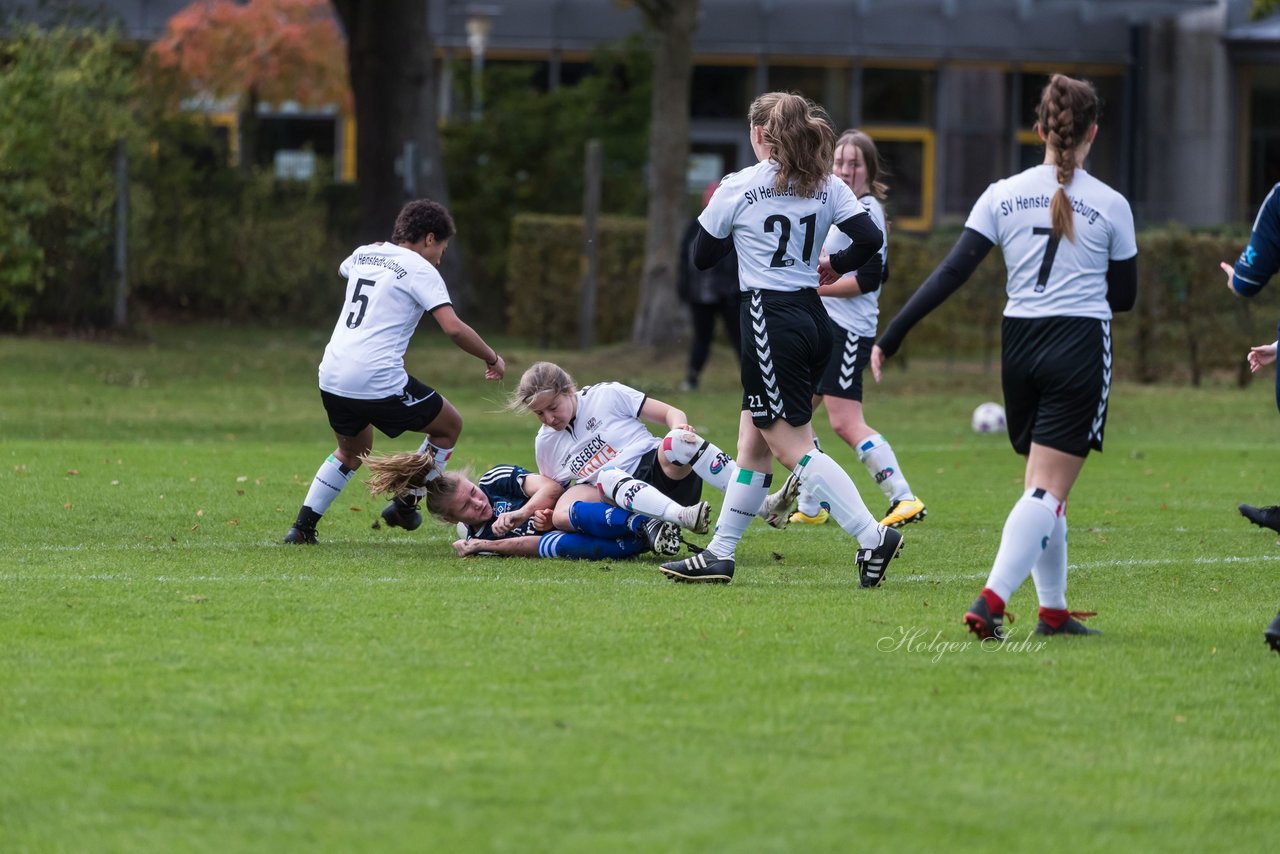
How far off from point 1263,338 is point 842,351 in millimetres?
11727

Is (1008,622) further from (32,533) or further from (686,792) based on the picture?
(32,533)

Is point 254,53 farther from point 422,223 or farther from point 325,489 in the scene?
point 325,489

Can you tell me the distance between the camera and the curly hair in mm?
8789

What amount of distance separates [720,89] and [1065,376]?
31.7 m

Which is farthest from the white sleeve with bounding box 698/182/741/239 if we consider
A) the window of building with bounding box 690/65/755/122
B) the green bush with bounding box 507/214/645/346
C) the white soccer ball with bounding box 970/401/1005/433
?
the window of building with bounding box 690/65/755/122

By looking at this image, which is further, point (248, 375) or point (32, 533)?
point (248, 375)

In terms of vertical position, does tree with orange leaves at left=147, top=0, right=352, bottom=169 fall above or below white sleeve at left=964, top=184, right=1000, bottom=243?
above

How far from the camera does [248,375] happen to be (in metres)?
20.2

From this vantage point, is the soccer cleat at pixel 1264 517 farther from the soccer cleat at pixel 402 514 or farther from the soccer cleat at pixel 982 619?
the soccer cleat at pixel 402 514

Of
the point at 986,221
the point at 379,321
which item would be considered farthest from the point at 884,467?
the point at 986,221

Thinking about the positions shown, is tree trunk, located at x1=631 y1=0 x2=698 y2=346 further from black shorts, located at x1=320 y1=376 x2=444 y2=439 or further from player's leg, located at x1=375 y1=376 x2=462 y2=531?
black shorts, located at x1=320 y1=376 x2=444 y2=439

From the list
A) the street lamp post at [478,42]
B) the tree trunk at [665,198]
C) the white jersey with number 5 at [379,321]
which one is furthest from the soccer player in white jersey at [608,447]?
the street lamp post at [478,42]

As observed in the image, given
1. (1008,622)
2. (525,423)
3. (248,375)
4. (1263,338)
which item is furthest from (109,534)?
(1263,338)

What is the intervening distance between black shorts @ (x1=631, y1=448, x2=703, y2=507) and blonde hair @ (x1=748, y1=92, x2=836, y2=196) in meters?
1.84
